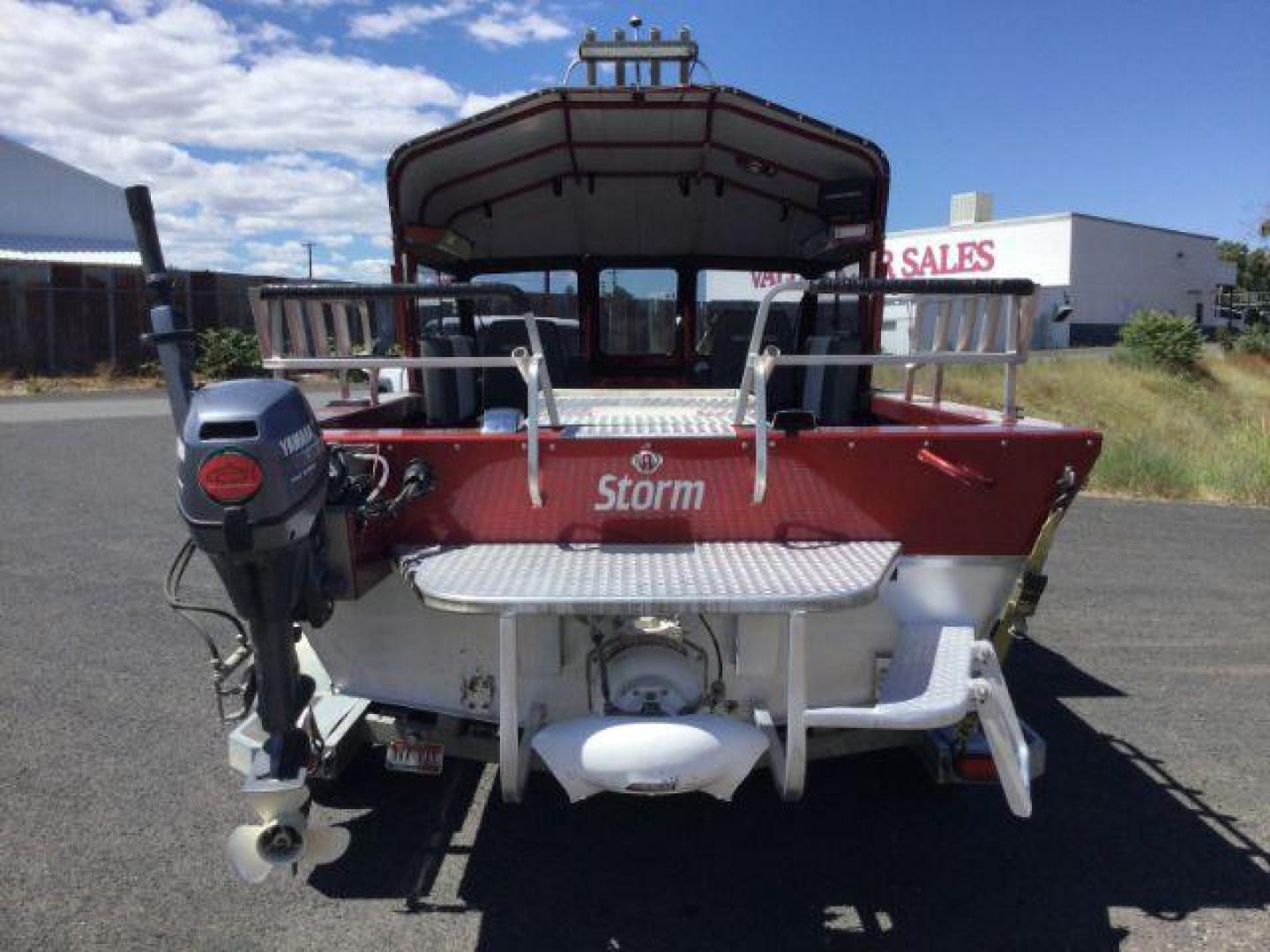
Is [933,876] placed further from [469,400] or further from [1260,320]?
[1260,320]

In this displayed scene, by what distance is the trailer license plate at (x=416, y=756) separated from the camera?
3258 millimetres

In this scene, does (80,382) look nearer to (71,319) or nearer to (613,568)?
(71,319)

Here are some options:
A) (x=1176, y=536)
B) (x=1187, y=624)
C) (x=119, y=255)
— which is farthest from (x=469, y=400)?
(x=119, y=255)

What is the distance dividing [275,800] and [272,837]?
9 centimetres

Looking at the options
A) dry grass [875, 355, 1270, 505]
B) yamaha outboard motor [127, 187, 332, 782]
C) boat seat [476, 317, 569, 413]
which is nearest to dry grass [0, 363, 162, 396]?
dry grass [875, 355, 1270, 505]

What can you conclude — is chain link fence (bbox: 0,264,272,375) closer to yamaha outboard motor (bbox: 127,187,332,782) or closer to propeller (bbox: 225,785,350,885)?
yamaha outboard motor (bbox: 127,187,332,782)

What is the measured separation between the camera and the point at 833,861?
352 centimetres

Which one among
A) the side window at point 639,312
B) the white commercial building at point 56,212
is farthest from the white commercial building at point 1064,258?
the side window at point 639,312

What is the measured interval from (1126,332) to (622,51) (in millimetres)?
30751

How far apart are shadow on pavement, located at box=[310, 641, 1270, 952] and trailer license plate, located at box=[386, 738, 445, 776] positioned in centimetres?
41

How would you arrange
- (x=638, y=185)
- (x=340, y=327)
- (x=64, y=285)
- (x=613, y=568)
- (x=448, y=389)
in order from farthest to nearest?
(x=64, y=285) → (x=638, y=185) → (x=448, y=389) → (x=340, y=327) → (x=613, y=568)

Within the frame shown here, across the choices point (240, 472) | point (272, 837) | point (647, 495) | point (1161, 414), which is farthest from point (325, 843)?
point (1161, 414)

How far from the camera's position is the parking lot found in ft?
10.2

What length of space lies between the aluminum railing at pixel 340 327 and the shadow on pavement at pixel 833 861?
1.28 m
